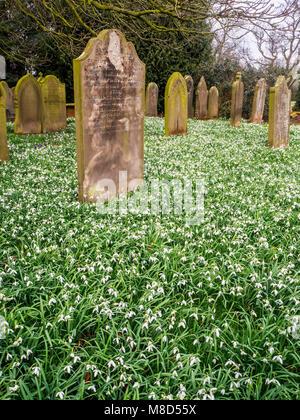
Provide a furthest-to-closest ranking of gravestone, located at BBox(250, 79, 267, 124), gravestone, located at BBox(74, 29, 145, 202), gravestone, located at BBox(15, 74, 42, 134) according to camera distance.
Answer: gravestone, located at BBox(250, 79, 267, 124), gravestone, located at BBox(15, 74, 42, 134), gravestone, located at BBox(74, 29, 145, 202)

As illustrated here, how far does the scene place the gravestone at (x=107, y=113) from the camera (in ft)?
16.2

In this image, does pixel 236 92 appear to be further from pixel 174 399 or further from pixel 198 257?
pixel 174 399

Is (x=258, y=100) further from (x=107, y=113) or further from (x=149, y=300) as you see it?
(x=149, y=300)

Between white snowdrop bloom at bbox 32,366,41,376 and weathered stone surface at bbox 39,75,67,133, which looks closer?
white snowdrop bloom at bbox 32,366,41,376

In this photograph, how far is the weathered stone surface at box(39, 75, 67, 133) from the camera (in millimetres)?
11250

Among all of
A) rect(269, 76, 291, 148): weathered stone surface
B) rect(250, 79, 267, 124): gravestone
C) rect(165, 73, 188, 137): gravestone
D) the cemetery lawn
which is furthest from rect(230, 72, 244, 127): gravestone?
the cemetery lawn

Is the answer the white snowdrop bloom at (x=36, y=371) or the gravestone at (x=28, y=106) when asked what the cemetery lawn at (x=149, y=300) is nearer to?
the white snowdrop bloom at (x=36, y=371)

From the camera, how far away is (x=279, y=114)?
9320 mm

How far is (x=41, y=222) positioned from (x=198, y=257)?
7.10ft

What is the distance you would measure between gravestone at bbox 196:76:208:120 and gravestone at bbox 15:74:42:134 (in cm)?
960

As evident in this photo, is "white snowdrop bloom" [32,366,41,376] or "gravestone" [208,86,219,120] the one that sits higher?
"gravestone" [208,86,219,120]

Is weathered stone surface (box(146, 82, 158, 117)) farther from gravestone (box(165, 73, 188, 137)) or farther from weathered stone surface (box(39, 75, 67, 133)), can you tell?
gravestone (box(165, 73, 188, 137))

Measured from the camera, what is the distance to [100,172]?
5410 mm

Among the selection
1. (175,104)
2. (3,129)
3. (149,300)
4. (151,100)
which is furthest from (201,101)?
(149,300)
